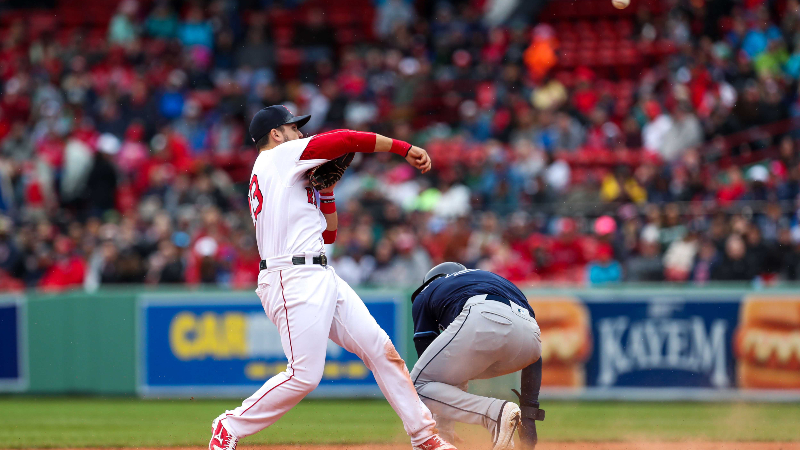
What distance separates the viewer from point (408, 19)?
19125 mm

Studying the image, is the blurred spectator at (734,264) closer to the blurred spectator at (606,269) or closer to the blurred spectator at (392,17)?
the blurred spectator at (606,269)

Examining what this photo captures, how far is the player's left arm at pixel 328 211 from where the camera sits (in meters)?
5.85

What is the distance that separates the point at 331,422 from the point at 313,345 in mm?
4239

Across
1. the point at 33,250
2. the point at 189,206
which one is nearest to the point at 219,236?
the point at 189,206

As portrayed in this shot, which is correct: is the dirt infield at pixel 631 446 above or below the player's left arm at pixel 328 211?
below

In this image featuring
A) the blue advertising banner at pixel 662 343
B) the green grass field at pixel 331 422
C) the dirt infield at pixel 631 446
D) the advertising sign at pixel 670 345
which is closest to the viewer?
the dirt infield at pixel 631 446

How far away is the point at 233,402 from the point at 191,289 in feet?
5.31

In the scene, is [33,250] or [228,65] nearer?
[33,250]

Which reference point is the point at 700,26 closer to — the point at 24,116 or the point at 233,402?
the point at 233,402

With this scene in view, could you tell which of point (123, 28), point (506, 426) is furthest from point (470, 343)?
point (123, 28)

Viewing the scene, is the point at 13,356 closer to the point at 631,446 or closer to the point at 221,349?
the point at 221,349

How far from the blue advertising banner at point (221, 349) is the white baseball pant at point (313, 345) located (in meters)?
6.16

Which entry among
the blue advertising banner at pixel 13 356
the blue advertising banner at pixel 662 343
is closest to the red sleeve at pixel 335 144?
the blue advertising banner at pixel 662 343

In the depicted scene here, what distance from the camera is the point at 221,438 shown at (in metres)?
5.40
